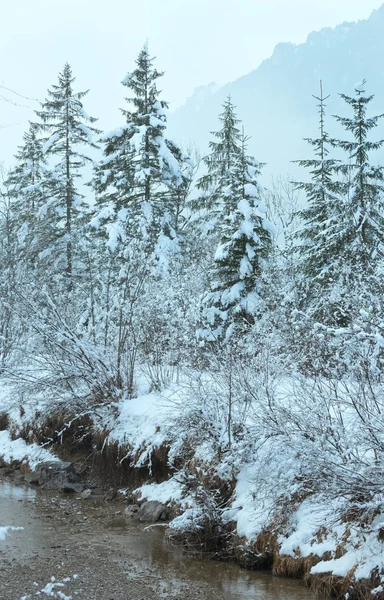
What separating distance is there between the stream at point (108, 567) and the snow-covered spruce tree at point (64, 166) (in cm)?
1484

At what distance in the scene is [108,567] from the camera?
680cm

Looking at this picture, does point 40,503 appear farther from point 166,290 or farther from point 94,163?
point 94,163

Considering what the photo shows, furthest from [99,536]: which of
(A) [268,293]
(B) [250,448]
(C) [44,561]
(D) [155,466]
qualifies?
(A) [268,293]

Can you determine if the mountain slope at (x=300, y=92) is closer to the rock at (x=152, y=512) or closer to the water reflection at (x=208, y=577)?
the rock at (x=152, y=512)

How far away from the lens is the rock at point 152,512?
853 cm

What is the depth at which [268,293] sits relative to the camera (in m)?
14.5

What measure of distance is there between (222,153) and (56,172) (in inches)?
300

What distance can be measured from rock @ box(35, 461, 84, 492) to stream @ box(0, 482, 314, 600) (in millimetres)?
1396

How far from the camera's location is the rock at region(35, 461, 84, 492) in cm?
1045

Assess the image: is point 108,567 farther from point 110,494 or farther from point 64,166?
point 64,166

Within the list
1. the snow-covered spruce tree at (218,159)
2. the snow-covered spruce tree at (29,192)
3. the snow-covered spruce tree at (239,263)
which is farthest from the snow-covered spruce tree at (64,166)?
the snow-covered spruce tree at (239,263)

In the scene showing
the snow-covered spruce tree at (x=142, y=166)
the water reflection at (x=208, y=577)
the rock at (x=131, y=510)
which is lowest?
the water reflection at (x=208, y=577)

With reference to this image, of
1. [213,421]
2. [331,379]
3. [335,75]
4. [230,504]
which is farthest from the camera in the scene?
[335,75]

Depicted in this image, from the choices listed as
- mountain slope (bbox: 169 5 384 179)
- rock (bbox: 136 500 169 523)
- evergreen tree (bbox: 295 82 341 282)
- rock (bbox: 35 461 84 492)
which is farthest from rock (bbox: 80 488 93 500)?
mountain slope (bbox: 169 5 384 179)
